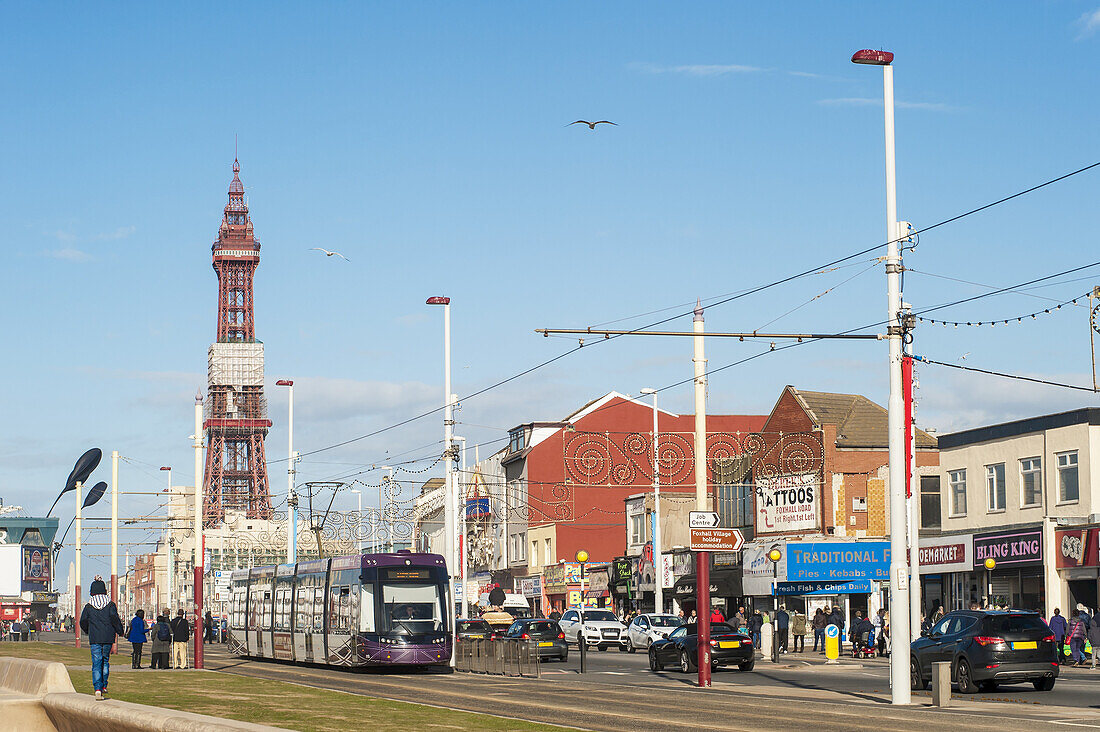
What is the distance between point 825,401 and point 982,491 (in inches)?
668

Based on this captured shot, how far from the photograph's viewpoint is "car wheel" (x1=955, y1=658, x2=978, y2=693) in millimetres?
28797

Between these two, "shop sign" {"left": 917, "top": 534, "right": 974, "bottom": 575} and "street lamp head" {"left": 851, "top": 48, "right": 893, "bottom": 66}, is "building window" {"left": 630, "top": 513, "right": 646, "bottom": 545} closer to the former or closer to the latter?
"shop sign" {"left": 917, "top": 534, "right": 974, "bottom": 575}

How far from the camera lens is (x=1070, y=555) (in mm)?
47375

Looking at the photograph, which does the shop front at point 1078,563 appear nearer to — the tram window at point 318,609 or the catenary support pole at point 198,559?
the tram window at point 318,609

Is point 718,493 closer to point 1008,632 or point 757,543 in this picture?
point 757,543

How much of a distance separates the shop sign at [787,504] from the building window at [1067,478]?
16337mm

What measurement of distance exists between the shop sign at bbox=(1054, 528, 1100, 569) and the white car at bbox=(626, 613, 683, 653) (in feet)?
41.8

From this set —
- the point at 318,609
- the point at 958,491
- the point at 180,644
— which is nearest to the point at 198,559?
the point at 180,644

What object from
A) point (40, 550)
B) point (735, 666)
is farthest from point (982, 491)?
point (40, 550)

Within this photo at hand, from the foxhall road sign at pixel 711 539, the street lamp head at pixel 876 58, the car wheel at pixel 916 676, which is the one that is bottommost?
Result: the car wheel at pixel 916 676

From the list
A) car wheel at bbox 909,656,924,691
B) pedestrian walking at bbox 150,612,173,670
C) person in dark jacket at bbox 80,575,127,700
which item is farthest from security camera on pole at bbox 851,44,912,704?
pedestrian walking at bbox 150,612,173,670

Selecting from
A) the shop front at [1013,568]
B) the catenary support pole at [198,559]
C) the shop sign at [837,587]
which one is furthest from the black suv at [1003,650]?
the shop sign at [837,587]

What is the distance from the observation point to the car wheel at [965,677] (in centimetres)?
2880

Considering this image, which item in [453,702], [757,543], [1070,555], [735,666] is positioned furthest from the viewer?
[757,543]
